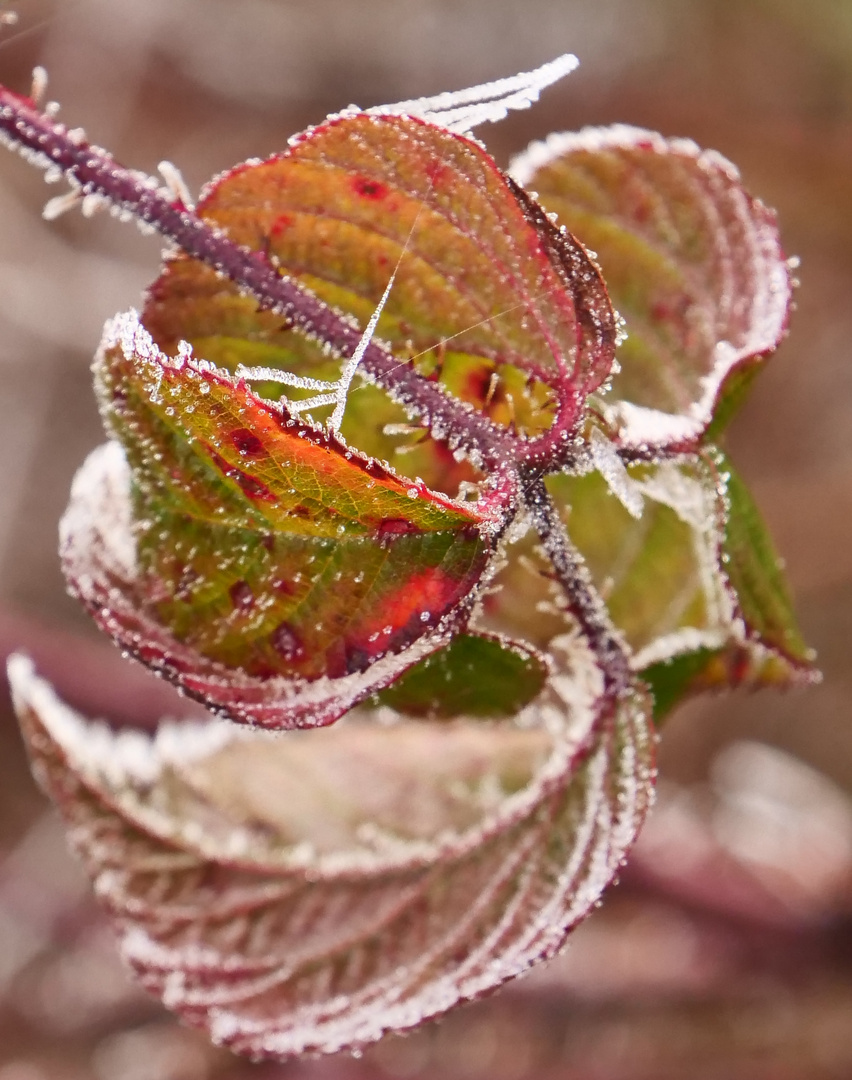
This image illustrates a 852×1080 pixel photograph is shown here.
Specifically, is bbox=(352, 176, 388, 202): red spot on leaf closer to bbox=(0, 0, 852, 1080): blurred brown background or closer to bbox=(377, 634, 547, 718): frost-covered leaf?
bbox=(377, 634, 547, 718): frost-covered leaf

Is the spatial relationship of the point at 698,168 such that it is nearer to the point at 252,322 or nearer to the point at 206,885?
the point at 252,322

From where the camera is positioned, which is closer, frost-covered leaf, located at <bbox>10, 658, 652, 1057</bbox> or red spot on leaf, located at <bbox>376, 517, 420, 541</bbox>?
red spot on leaf, located at <bbox>376, 517, 420, 541</bbox>

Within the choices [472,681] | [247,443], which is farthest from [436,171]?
[472,681]

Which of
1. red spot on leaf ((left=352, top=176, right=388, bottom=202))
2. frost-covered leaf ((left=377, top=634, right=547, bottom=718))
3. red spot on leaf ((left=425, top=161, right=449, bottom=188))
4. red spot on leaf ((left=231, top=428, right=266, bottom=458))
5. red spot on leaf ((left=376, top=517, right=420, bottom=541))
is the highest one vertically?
red spot on leaf ((left=425, top=161, right=449, bottom=188))

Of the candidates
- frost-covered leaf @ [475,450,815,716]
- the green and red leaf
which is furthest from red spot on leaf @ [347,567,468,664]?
frost-covered leaf @ [475,450,815,716]

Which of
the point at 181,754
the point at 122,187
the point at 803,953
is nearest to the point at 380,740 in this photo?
the point at 181,754

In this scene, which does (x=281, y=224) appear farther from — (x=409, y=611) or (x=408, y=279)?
(x=409, y=611)

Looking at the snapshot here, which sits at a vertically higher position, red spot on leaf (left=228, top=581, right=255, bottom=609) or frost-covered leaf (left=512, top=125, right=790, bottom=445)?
frost-covered leaf (left=512, top=125, right=790, bottom=445)
